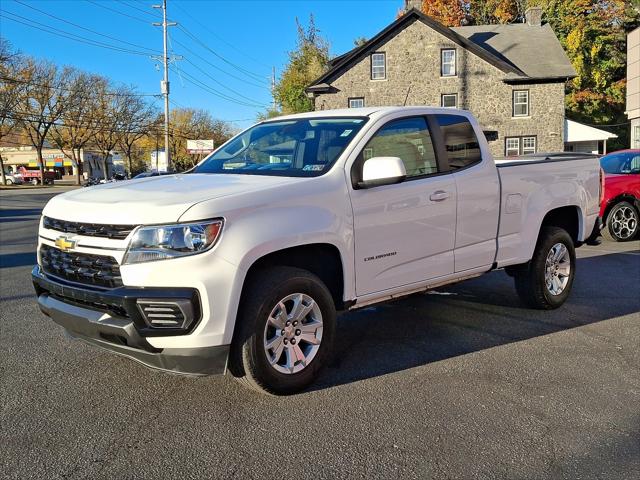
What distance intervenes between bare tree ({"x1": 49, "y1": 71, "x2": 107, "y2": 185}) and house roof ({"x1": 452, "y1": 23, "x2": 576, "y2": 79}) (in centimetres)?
4028

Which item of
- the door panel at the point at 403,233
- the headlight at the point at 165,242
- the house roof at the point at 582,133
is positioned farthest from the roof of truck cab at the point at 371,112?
the house roof at the point at 582,133

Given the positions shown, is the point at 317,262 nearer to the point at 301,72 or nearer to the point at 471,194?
the point at 471,194

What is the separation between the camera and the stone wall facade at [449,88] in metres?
32.8

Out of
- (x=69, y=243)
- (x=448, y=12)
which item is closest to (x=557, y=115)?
(x=448, y=12)

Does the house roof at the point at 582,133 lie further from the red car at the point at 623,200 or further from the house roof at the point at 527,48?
the red car at the point at 623,200

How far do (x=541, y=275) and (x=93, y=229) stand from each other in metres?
4.29

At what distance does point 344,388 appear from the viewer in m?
3.90

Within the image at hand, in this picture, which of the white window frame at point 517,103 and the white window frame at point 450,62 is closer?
the white window frame at point 517,103

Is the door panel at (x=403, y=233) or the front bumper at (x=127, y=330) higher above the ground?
the door panel at (x=403, y=233)

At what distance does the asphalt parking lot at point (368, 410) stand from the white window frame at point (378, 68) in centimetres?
3008

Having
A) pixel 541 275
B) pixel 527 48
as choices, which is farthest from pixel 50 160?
pixel 541 275

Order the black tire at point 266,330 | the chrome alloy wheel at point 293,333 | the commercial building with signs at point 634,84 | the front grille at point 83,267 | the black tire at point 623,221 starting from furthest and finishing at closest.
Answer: the commercial building with signs at point 634,84
the black tire at point 623,221
the chrome alloy wheel at point 293,333
the black tire at point 266,330
the front grille at point 83,267

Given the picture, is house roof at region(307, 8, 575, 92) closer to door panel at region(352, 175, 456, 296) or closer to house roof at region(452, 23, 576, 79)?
house roof at region(452, 23, 576, 79)

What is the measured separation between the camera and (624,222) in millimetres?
10531
